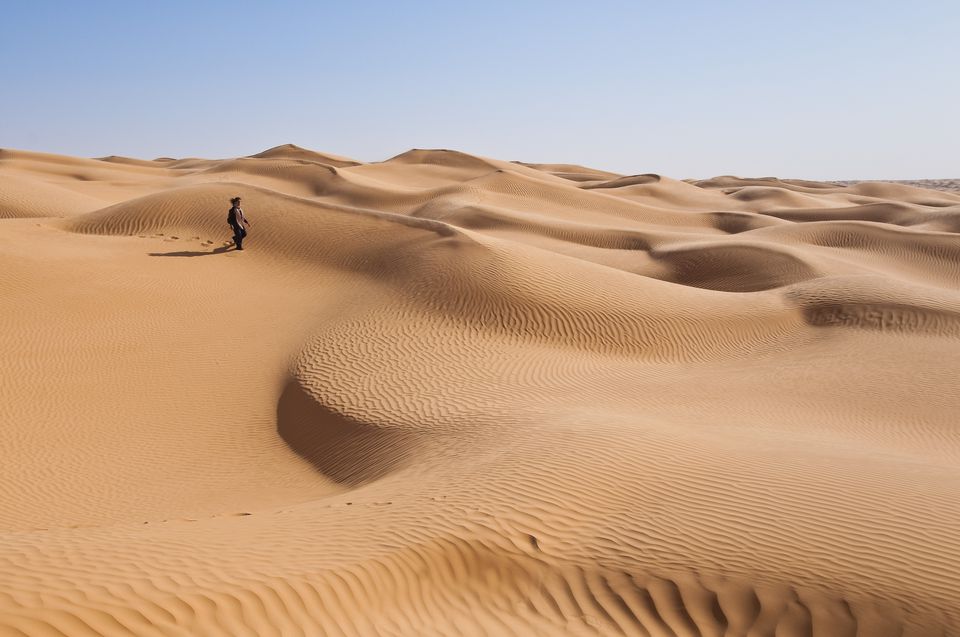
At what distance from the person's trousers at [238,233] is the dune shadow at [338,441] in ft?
29.4

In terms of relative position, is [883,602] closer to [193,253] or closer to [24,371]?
[24,371]

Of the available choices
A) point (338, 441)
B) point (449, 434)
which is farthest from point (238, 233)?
point (449, 434)

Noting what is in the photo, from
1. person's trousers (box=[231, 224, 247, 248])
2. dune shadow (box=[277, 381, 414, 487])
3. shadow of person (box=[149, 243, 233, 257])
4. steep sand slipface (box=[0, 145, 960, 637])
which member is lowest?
dune shadow (box=[277, 381, 414, 487])

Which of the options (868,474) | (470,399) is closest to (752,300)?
(470,399)

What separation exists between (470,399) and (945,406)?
298 inches

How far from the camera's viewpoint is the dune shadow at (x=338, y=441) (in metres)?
9.55

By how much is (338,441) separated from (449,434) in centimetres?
186

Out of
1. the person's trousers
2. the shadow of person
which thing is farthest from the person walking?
the shadow of person

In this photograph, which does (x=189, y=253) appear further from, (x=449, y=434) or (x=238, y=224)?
(x=449, y=434)

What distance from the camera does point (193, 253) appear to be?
20297 millimetres

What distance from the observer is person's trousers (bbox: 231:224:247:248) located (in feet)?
65.8

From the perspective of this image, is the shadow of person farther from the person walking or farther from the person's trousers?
the person's trousers

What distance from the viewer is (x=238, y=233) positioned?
2012 centimetres

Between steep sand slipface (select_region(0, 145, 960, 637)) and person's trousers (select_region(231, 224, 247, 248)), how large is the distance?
1.50 ft
